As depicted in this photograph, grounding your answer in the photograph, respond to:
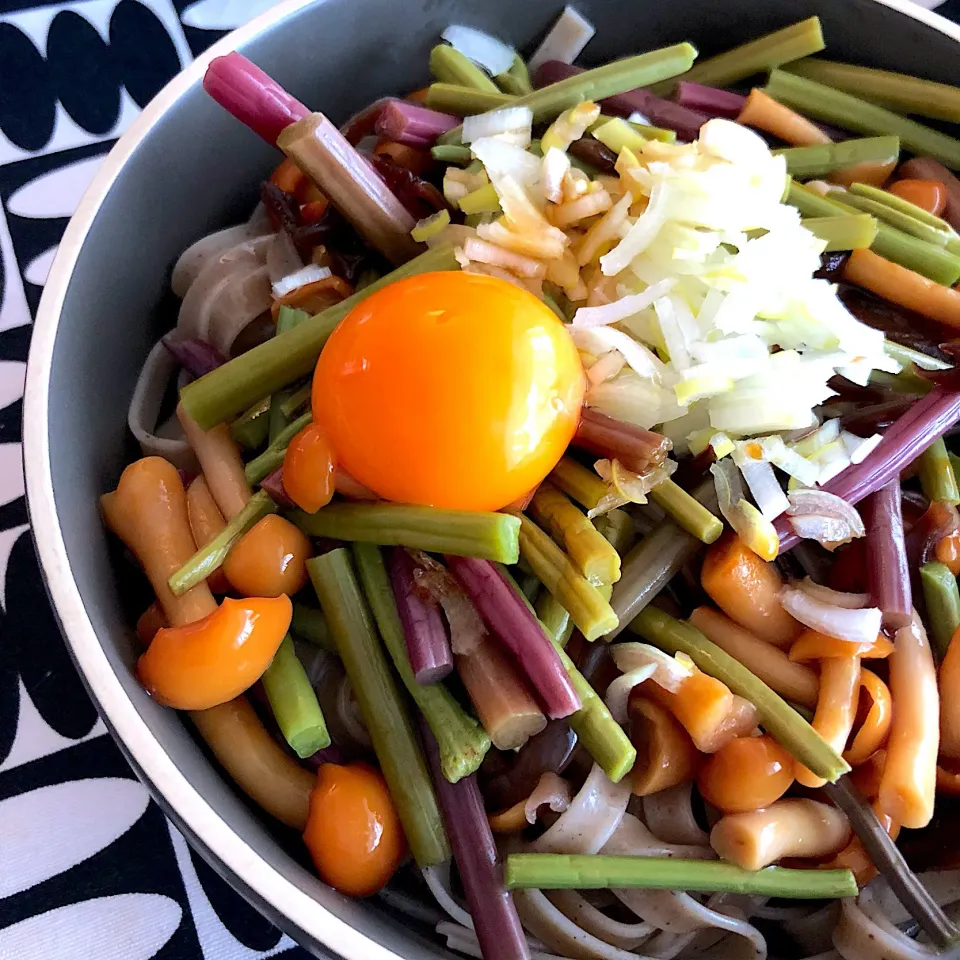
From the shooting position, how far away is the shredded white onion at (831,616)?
1607 mm

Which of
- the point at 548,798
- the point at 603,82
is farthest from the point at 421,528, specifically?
the point at 603,82

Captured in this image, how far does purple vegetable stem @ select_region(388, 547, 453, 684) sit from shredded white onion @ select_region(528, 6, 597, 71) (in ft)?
4.80

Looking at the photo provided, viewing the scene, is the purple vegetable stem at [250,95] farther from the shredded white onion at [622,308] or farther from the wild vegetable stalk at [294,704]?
the wild vegetable stalk at [294,704]

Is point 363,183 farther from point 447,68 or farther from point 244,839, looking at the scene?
point 244,839

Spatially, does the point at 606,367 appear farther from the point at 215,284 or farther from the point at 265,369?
the point at 215,284

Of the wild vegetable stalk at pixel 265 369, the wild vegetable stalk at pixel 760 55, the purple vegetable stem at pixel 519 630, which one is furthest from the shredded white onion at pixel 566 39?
the purple vegetable stem at pixel 519 630

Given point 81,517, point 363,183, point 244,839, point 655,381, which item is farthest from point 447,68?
point 244,839

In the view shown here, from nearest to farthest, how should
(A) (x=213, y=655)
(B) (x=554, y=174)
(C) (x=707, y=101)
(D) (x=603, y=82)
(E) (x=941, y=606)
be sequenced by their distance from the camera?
(A) (x=213, y=655)
(E) (x=941, y=606)
(B) (x=554, y=174)
(D) (x=603, y=82)
(C) (x=707, y=101)

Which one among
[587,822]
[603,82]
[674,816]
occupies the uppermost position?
[603,82]

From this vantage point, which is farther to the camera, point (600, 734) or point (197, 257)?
point (197, 257)

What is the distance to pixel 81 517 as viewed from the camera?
1.70 metres

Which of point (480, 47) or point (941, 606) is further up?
point (480, 47)

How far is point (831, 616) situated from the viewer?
1.65 metres

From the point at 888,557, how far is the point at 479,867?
3.07 ft
